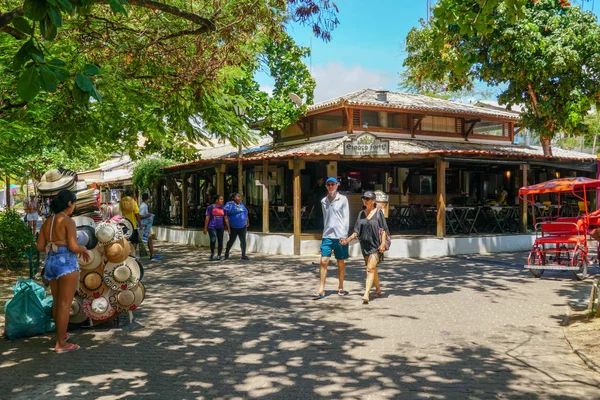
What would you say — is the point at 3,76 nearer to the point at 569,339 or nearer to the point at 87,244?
the point at 87,244

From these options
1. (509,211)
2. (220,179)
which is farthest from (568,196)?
(220,179)

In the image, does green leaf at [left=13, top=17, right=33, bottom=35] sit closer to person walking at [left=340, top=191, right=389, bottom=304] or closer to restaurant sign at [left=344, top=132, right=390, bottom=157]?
person walking at [left=340, top=191, right=389, bottom=304]

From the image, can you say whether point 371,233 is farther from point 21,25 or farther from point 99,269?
point 21,25

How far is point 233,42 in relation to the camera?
838 centimetres

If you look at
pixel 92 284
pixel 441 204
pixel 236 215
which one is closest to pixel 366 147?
pixel 441 204

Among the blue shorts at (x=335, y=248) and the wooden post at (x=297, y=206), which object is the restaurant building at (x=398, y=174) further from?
the blue shorts at (x=335, y=248)

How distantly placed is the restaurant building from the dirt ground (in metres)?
7.70

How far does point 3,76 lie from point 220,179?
1031 cm

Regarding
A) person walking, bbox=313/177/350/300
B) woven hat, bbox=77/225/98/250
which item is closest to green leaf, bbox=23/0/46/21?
woven hat, bbox=77/225/98/250

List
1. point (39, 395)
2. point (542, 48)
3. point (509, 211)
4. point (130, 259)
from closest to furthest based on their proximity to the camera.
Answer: point (39, 395), point (130, 259), point (542, 48), point (509, 211)

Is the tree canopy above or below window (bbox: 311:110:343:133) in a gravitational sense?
below

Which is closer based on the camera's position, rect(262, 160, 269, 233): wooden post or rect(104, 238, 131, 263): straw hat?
rect(104, 238, 131, 263): straw hat

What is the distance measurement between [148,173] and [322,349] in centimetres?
1933

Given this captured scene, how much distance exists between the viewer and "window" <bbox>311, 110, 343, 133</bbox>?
61.4ft
